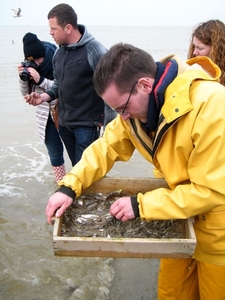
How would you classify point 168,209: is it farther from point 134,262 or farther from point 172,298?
point 134,262

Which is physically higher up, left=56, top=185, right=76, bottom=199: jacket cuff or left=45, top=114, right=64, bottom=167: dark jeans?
left=56, top=185, right=76, bottom=199: jacket cuff

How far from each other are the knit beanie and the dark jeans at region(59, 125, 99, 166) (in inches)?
52.5

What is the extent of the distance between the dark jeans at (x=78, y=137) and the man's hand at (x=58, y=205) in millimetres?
2511

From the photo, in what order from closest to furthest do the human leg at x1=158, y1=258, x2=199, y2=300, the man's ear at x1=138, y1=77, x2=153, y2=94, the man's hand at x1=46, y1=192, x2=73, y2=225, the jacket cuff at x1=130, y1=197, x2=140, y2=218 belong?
the man's ear at x1=138, y1=77, x2=153, y2=94 → the jacket cuff at x1=130, y1=197, x2=140, y2=218 → the man's hand at x1=46, y1=192, x2=73, y2=225 → the human leg at x1=158, y1=258, x2=199, y2=300

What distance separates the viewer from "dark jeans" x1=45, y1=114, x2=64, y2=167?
601cm

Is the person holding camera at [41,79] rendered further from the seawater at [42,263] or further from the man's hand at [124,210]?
the man's hand at [124,210]

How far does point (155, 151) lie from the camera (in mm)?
2482

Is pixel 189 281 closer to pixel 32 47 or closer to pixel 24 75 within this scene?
pixel 24 75

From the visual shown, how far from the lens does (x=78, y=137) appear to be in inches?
206

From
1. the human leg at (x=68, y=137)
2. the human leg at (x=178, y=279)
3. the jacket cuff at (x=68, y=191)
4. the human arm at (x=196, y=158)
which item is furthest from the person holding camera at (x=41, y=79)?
the human arm at (x=196, y=158)

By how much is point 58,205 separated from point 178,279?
1.45m

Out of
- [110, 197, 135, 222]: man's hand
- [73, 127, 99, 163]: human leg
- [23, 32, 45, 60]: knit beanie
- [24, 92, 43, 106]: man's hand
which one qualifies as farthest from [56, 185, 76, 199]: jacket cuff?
[23, 32, 45, 60]: knit beanie

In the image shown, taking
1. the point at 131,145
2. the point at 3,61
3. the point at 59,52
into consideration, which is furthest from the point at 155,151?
the point at 3,61

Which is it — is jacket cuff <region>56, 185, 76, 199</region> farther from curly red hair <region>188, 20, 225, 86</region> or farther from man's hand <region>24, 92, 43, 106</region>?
man's hand <region>24, 92, 43, 106</region>
